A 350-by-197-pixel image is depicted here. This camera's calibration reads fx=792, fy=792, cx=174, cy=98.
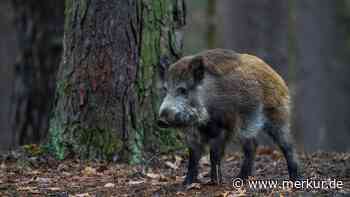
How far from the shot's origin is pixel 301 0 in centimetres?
2162

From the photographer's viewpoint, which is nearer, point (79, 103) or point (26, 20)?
point (79, 103)

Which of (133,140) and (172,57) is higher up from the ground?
(172,57)

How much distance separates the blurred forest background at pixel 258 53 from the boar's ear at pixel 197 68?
301 cm

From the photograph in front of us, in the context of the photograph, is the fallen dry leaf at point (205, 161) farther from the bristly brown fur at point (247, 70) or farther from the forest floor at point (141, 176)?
the bristly brown fur at point (247, 70)

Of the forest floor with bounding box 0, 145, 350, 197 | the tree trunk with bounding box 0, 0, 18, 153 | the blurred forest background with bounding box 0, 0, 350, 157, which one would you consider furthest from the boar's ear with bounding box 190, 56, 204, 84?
the tree trunk with bounding box 0, 0, 18, 153

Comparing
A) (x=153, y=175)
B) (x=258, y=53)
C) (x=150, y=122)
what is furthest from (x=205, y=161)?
(x=258, y=53)

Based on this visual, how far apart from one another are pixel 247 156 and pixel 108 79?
1712 mm

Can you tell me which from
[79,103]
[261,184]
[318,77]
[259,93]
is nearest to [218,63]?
[259,93]

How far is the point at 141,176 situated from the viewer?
7.95 metres

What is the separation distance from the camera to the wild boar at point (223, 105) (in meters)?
7.16

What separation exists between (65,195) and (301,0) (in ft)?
51.5

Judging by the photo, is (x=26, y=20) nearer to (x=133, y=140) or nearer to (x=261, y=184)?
(x=133, y=140)

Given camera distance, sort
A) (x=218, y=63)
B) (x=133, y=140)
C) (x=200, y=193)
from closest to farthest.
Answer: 1. (x=200, y=193)
2. (x=218, y=63)
3. (x=133, y=140)

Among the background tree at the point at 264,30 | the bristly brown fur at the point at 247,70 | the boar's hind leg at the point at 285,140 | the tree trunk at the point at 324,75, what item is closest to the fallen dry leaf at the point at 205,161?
the boar's hind leg at the point at 285,140
